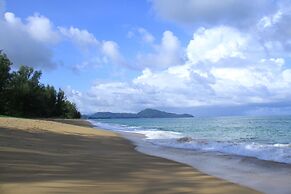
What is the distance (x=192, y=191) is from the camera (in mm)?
8805

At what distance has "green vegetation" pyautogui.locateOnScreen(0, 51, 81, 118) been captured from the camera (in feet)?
259

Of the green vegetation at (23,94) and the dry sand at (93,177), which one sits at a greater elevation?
the green vegetation at (23,94)

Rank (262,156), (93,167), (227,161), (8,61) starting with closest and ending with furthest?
(93,167) → (227,161) → (262,156) → (8,61)

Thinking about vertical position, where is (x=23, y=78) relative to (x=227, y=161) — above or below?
above

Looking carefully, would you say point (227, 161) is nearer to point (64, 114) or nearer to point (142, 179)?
point (142, 179)

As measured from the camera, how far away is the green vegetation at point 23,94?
259 ft

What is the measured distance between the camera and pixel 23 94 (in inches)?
3457

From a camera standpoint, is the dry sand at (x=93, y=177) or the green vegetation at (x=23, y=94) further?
the green vegetation at (x=23, y=94)

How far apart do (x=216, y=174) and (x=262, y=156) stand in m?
6.74

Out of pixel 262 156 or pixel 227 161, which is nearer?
pixel 227 161

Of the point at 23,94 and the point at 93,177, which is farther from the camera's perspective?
the point at 23,94

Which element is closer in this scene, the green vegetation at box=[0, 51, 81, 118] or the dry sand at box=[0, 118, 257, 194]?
the dry sand at box=[0, 118, 257, 194]

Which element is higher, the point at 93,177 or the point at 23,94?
the point at 23,94

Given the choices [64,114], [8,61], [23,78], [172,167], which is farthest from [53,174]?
[64,114]
